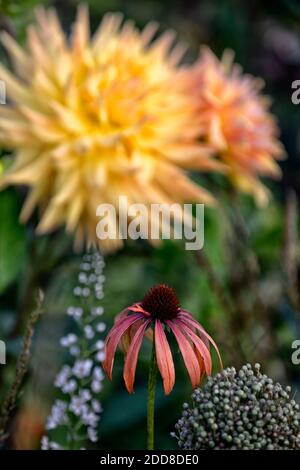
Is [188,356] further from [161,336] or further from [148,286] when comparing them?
[148,286]

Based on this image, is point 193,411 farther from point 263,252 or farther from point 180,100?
point 263,252

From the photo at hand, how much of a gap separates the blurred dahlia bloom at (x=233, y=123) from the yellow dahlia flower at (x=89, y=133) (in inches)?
0.8

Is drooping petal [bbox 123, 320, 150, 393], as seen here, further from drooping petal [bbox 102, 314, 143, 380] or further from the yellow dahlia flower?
the yellow dahlia flower

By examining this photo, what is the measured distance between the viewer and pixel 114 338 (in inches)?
13.6

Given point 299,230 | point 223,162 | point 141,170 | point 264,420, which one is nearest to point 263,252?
point 299,230

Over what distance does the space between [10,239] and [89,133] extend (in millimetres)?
105

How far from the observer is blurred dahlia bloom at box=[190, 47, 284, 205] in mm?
600

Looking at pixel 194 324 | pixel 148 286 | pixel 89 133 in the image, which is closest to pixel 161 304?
pixel 194 324

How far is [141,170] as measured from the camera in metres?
0.54

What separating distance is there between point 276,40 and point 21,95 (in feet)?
2.50

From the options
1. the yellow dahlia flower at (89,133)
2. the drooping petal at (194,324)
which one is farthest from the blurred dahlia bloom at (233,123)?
the drooping petal at (194,324)

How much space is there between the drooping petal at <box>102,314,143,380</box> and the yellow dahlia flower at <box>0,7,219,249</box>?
186 mm

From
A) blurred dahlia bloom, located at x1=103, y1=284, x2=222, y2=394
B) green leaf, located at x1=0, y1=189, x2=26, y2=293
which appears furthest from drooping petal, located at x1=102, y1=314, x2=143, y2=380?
green leaf, located at x1=0, y1=189, x2=26, y2=293

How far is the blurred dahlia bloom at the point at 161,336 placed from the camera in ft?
1.10
